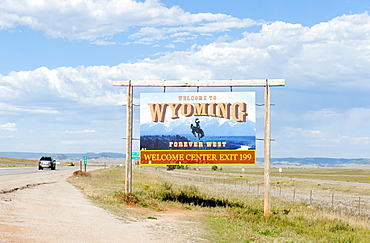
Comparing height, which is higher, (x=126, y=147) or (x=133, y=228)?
(x=126, y=147)

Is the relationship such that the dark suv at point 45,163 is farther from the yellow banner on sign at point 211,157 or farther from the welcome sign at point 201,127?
the yellow banner on sign at point 211,157

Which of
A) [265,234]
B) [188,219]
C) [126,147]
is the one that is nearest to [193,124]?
[126,147]

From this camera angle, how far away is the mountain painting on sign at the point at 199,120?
21312mm

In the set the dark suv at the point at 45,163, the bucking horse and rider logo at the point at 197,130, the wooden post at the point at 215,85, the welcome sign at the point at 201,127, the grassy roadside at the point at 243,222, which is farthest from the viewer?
the dark suv at the point at 45,163

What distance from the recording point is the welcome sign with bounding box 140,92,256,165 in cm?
2131

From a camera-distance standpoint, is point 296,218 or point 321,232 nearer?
point 321,232

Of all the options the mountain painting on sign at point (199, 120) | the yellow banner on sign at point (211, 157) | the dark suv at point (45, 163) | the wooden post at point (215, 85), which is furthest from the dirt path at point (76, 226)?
the dark suv at point (45, 163)

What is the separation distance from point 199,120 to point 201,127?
0.37 m

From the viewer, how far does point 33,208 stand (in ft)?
48.6

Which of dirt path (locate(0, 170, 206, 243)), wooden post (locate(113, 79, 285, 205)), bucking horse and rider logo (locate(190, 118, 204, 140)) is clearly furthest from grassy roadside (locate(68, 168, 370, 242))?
bucking horse and rider logo (locate(190, 118, 204, 140))

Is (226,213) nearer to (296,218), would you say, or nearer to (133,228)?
(296,218)

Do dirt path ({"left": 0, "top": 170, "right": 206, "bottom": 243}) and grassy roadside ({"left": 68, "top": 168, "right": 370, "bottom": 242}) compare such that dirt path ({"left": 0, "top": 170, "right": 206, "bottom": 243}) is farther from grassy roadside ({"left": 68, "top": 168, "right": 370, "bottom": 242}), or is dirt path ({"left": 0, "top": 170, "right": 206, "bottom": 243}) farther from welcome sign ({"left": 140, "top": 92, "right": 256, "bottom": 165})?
welcome sign ({"left": 140, "top": 92, "right": 256, "bottom": 165})

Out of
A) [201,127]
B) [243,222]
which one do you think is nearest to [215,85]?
[201,127]

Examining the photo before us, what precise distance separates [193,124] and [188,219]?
5.58 m
